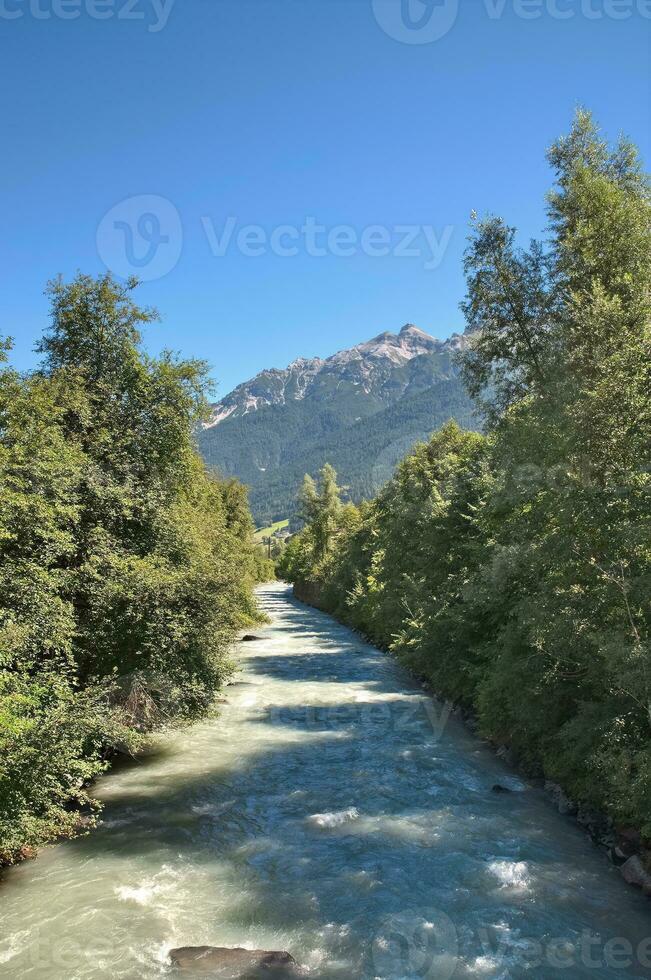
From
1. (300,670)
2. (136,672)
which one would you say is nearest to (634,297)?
(136,672)

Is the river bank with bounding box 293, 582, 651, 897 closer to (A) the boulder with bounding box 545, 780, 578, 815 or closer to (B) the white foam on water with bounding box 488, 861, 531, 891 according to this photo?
(A) the boulder with bounding box 545, 780, 578, 815

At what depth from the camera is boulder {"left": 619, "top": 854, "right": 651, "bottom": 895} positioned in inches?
506

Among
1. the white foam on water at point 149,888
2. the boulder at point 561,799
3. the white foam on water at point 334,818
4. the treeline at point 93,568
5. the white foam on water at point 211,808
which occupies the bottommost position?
the boulder at point 561,799

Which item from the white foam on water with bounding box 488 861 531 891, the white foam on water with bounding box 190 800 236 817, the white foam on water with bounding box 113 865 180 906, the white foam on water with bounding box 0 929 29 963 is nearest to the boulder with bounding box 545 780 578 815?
the white foam on water with bounding box 488 861 531 891

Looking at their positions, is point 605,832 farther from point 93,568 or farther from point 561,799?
point 93,568

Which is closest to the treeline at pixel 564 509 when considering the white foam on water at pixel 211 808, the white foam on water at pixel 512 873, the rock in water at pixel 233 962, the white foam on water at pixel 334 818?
the white foam on water at pixel 512 873

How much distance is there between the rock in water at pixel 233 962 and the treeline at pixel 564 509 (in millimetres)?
7770

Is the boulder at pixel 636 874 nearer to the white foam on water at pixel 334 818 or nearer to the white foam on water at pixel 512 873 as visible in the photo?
the white foam on water at pixel 512 873

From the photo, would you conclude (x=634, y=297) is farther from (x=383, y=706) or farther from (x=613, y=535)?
(x=383, y=706)

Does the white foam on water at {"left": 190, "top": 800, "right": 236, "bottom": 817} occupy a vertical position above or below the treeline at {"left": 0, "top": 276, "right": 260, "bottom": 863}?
below

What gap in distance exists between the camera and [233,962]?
1065cm

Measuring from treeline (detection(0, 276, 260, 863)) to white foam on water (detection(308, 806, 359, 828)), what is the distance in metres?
5.73

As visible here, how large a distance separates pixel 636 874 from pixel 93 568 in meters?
16.3

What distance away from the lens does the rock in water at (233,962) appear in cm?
1031
